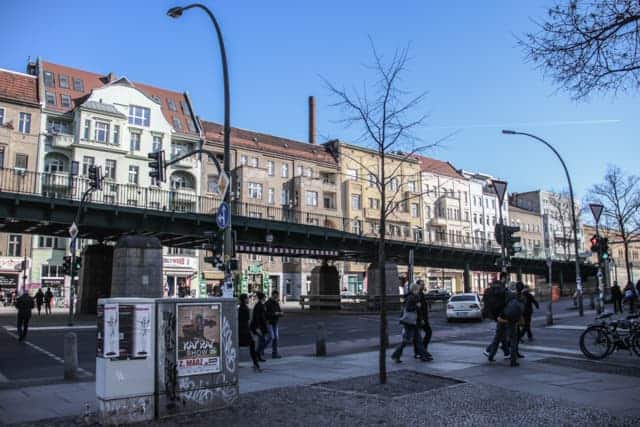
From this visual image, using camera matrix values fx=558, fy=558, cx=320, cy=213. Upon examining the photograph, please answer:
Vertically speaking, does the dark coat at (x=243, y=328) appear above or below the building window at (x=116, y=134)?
below

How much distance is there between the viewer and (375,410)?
7551 millimetres

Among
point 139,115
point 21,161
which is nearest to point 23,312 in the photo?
point 21,161

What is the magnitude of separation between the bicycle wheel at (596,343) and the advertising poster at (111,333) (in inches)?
406

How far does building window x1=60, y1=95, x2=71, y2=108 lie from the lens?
55.3 meters

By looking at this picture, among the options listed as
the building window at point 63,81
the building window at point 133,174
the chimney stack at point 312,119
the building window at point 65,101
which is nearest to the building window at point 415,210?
the chimney stack at point 312,119

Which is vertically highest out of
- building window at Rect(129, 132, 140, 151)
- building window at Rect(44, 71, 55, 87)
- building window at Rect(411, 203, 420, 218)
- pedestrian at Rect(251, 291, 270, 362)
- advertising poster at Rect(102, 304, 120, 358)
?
building window at Rect(44, 71, 55, 87)

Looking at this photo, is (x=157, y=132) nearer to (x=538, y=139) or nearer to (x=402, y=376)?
(x=538, y=139)

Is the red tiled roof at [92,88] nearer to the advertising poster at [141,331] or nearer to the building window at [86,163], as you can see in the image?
the building window at [86,163]

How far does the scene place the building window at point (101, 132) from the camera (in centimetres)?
5427

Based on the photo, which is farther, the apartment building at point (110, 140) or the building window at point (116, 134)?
the building window at point (116, 134)

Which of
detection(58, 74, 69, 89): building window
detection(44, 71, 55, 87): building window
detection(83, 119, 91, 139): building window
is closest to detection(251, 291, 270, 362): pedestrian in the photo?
detection(83, 119, 91, 139): building window

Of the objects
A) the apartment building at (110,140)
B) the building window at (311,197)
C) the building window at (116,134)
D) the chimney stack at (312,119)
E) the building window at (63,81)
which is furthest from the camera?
the chimney stack at (312,119)

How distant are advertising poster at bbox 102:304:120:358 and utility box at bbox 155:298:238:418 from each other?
1.73 feet

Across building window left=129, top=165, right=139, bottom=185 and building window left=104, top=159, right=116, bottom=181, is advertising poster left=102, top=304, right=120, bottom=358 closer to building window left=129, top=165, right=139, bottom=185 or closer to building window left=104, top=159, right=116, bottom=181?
building window left=104, top=159, right=116, bottom=181
